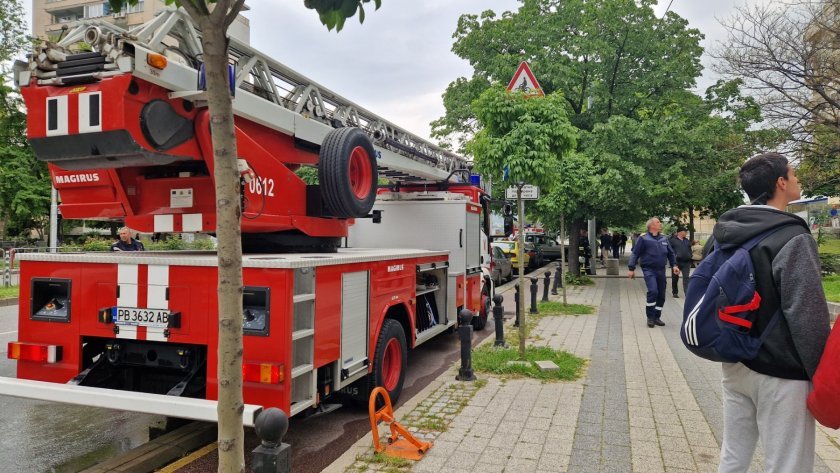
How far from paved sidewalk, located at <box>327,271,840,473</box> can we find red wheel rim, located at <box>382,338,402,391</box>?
32 cm

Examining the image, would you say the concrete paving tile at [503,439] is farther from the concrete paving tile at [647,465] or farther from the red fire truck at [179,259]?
the red fire truck at [179,259]

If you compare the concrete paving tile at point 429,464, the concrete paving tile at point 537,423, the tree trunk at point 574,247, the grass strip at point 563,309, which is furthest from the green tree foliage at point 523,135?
the tree trunk at point 574,247

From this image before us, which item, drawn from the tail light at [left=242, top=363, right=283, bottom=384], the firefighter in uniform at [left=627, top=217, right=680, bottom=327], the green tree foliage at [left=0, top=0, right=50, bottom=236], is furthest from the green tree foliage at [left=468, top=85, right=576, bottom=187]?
the green tree foliage at [left=0, top=0, right=50, bottom=236]

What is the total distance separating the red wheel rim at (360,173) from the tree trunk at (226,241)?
3.56 metres

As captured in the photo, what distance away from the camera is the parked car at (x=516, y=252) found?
2002 centimetres

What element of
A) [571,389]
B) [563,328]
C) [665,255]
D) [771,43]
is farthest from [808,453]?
[771,43]

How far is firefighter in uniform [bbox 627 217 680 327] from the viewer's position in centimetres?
998

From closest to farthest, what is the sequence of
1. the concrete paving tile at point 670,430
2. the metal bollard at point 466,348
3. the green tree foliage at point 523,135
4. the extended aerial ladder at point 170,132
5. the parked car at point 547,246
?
the extended aerial ladder at point 170,132
the concrete paving tile at point 670,430
the metal bollard at point 466,348
the green tree foliage at point 523,135
the parked car at point 547,246

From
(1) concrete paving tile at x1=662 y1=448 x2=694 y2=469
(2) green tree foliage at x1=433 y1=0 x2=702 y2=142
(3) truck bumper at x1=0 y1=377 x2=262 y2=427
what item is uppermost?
(2) green tree foliage at x1=433 y1=0 x2=702 y2=142

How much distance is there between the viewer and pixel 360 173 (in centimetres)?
609

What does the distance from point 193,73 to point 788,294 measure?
13.1ft

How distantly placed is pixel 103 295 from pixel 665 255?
356 inches

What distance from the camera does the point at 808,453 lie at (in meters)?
2.40

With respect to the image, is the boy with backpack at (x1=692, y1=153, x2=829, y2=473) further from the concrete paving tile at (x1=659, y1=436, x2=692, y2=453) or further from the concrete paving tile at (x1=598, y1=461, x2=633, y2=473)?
the concrete paving tile at (x1=659, y1=436, x2=692, y2=453)
